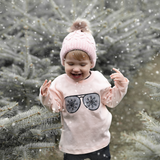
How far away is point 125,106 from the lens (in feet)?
16.5

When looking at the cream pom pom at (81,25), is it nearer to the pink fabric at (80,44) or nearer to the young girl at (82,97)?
the young girl at (82,97)

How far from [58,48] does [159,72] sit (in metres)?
4.21

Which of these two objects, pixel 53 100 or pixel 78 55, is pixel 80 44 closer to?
pixel 78 55

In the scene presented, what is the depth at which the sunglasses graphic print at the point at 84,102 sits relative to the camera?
199cm

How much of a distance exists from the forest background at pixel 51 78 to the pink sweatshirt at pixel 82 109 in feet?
0.81

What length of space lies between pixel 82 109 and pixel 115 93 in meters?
0.40

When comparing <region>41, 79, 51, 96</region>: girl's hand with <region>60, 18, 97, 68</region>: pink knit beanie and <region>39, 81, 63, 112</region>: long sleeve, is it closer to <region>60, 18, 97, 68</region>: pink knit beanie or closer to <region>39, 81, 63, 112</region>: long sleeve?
<region>39, 81, 63, 112</region>: long sleeve

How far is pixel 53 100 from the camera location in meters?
1.94

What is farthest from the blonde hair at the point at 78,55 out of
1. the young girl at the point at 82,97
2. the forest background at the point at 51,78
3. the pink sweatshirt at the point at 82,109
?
the forest background at the point at 51,78

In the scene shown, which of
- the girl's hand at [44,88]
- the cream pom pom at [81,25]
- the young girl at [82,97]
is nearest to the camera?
the girl's hand at [44,88]

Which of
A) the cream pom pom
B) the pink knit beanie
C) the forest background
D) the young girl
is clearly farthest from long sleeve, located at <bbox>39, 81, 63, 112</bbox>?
the cream pom pom

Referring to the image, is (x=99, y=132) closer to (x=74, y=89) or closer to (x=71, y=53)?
(x=74, y=89)

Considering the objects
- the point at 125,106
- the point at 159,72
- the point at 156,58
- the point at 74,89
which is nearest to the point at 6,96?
the point at 74,89

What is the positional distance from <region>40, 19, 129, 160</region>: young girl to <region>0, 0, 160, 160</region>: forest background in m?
0.25
